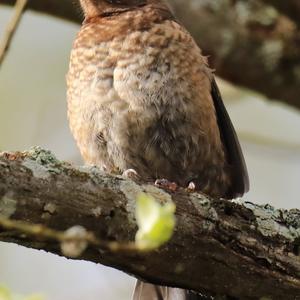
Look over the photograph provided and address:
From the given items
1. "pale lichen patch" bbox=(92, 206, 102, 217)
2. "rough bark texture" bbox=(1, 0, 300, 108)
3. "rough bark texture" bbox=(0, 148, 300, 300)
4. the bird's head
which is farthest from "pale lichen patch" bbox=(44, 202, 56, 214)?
"rough bark texture" bbox=(1, 0, 300, 108)

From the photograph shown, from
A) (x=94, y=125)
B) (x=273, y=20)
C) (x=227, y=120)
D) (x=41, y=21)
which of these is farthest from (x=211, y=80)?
(x=41, y=21)

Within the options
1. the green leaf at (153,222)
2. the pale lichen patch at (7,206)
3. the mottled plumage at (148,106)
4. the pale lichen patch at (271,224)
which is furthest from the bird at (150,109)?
the green leaf at (153,222)

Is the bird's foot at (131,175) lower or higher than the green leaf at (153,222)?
lower

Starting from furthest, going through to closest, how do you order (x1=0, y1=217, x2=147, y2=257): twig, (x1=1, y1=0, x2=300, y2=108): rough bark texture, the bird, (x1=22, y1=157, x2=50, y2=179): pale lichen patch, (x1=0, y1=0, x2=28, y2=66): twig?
(x1=1, y1=0, x2=300, y2=108): rough bark texture < the bird < (x1=0, y1=0, x2=28, y2=66): twig < (x1=22, y1=157, x2=50, y2=179): pale lichen patch < (x1=0, y1=217, x2=147, y2=257): twig

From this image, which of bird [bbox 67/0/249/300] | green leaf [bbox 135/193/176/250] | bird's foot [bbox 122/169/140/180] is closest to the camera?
green leaf [bbox 135/193/176/250]

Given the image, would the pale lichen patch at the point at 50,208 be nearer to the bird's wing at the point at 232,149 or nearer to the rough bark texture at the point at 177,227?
the rough bark texture at the point at 177,227

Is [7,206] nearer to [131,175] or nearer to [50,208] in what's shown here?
[50,208]

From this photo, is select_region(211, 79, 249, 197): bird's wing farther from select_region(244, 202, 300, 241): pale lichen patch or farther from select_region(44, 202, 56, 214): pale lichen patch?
select_region(44, 202, 56, 214): pale lichen patch

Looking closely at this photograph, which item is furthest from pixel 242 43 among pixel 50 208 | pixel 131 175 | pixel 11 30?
pixel 50 208
